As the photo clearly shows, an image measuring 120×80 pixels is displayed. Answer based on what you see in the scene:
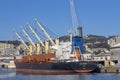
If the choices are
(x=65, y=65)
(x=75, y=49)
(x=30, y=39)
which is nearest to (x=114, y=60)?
(x=75, y=49)

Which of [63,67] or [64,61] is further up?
[64,61]

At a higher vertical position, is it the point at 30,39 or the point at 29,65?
the point at 30,39

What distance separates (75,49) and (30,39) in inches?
1492

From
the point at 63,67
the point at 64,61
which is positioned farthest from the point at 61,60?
the point at 63,67

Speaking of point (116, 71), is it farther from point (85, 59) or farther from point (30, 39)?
point (30, 39)

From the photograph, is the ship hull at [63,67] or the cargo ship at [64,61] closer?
the ship hull at [63,67]

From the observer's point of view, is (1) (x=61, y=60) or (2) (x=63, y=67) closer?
(2) (x=63, y=67)

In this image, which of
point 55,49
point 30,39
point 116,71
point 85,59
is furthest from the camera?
point 30,39

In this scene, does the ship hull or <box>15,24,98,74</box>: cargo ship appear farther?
<box>15,24,98,74</box>: cargo ship

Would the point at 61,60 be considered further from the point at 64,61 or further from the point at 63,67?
the point at 63,67

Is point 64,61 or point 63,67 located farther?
point 64,61

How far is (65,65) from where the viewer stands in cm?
10506

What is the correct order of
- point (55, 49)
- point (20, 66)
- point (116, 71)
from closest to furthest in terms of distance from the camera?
point (116, 71), point (55, 49), point (20, 66)

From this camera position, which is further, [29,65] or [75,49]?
[29,65]
